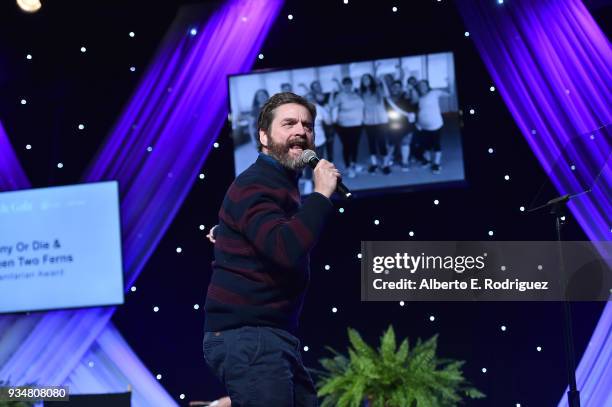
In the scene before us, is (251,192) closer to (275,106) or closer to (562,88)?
(275,106)

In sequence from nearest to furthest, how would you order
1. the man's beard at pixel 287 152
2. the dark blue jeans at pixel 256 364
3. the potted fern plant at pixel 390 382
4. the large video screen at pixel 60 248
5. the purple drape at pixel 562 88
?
the dark blue jeans at pixel 256 364 → the man's beard at pixel 287 152 → the potted fern plant at pixel 390 382 → the purple drape at pixel 562 88 → the large video screen at pixel 60 248

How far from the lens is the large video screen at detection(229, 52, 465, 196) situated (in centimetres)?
469

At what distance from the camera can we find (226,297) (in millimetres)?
1968

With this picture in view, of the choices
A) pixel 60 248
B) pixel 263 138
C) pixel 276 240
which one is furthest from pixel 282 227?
pixel 60 248

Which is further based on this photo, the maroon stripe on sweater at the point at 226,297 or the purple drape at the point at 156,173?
the purple drape at the point at 156,173

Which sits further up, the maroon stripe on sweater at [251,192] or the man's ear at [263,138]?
the man's ear at [263,138]

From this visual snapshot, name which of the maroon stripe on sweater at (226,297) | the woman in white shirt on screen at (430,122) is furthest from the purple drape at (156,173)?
the maroon stripe on sweater at (226,297)

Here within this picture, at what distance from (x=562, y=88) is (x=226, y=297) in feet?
10.8

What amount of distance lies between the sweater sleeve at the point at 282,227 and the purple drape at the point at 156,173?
3.18m

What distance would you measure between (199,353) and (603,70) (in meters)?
2.93

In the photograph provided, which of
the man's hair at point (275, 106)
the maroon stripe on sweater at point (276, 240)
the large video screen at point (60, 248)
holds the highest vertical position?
the large video screen at point (60, 248)

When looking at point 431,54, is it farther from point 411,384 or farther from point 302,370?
point 302,370

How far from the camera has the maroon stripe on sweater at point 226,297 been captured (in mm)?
1951

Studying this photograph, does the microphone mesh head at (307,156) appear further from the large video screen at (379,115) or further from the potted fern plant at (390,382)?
the large video screen at (379,115)
